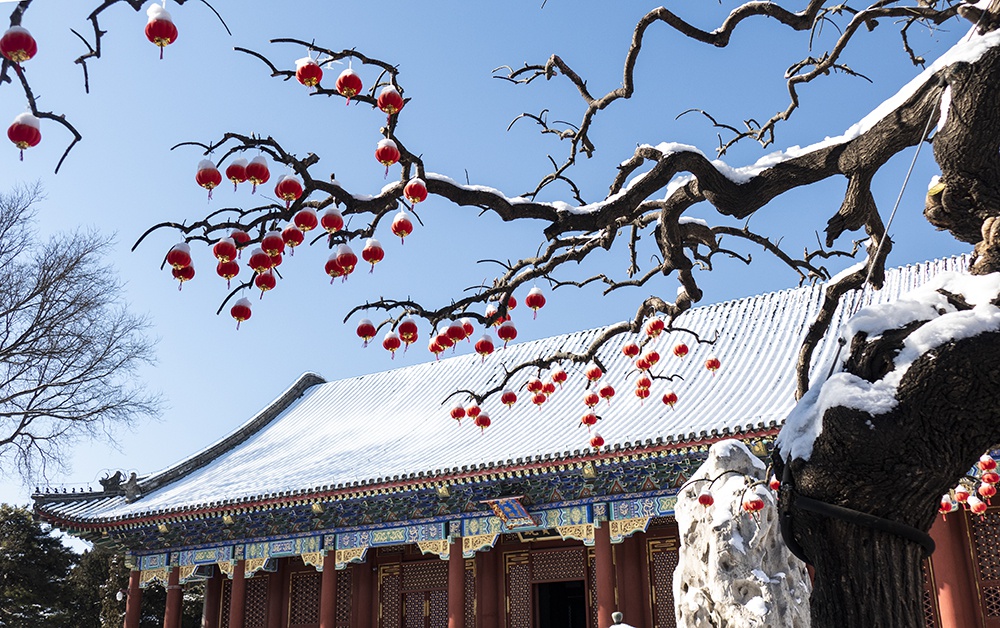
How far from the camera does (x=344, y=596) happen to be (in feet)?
48.5

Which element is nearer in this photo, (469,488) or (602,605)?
(602,605)

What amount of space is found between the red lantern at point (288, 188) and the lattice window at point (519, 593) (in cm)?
1070

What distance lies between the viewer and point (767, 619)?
6410 millimetres

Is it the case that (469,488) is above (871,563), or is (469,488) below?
above

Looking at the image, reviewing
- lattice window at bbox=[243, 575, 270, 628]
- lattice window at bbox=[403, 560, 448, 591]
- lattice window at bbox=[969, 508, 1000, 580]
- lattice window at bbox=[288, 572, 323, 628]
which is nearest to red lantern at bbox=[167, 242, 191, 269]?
lattice window at bbox=[969, 508, 1000, 580]

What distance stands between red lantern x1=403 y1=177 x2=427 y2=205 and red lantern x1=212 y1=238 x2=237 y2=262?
862mm

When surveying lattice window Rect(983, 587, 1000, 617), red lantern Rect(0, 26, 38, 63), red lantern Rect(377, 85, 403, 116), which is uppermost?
red lantern Rect(377, 85, 403, 116)

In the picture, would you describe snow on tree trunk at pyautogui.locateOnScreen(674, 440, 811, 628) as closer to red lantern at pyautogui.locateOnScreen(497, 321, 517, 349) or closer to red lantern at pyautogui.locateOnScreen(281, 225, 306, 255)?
red lantern at pyautogui.locateOnScreen(497, 321, 517, 349)

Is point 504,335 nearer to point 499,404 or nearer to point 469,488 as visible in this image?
point 469,488

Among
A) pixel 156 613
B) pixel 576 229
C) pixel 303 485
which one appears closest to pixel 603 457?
pixel 303 485

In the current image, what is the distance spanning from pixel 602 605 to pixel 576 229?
28.1 ft

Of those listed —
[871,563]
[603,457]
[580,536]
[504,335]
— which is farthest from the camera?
[580,536]

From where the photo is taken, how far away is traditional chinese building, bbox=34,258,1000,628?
11.4 meters

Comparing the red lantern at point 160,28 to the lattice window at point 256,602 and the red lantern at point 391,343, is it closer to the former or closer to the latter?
the red lantern at point 391,343
